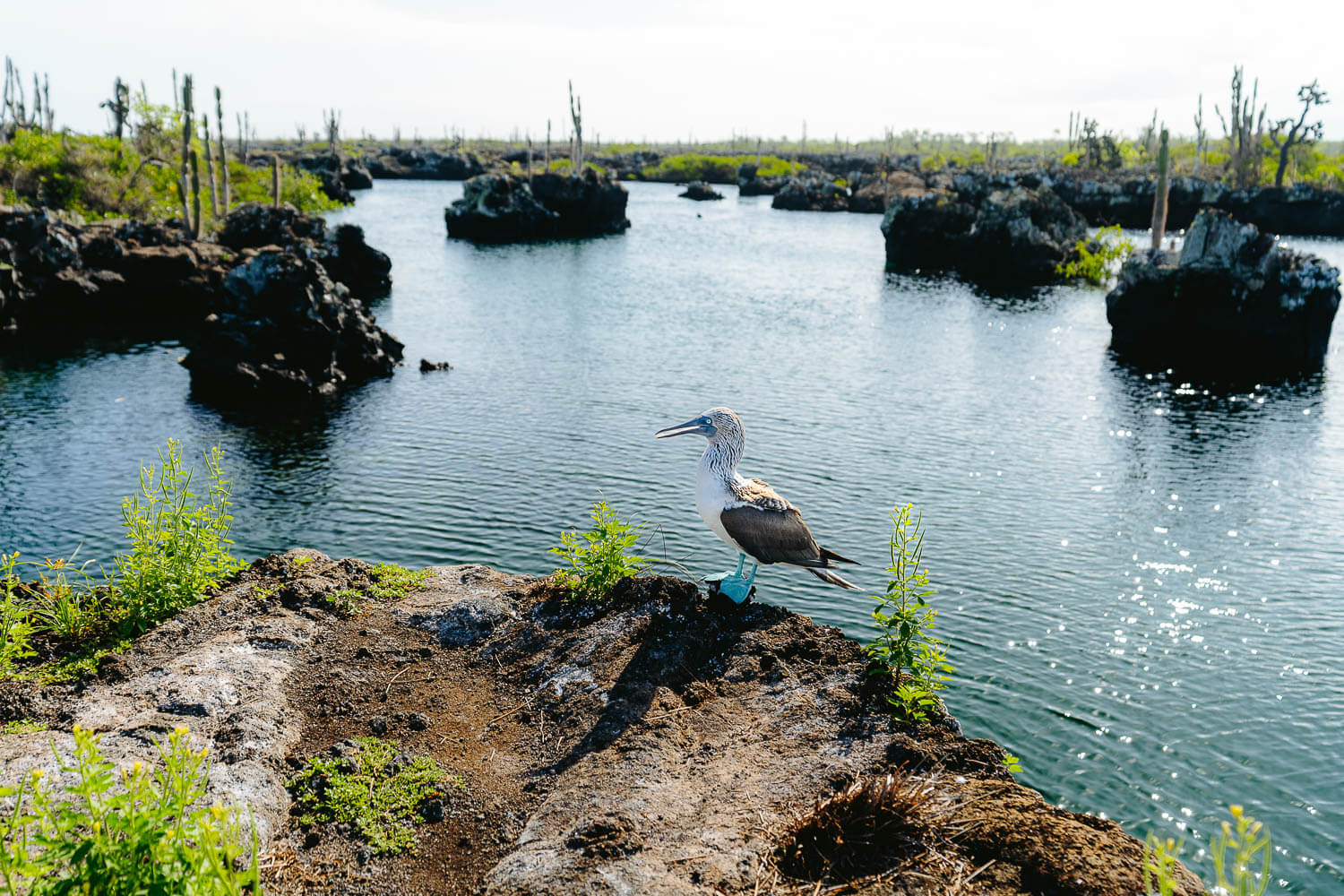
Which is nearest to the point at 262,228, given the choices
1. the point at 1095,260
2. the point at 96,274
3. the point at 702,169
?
the point at 96,274

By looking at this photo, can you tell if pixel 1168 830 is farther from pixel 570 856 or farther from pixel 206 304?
pixel 206 304

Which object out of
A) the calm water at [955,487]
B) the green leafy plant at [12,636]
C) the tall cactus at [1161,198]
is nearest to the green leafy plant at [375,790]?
the green leafy plant at [12,636]

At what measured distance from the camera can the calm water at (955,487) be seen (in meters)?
15.2

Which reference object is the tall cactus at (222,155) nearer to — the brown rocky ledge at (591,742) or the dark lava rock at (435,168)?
the brown rocky ledge at (591,742)

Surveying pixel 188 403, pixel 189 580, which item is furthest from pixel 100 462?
pixel 189 580

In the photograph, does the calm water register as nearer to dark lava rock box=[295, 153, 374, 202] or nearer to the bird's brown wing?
the bird's brown wing

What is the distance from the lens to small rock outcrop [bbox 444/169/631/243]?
88250 mm

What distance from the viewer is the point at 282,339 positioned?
3594cm

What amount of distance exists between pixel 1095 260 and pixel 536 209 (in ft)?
167

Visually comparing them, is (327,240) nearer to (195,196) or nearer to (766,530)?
(195,196)

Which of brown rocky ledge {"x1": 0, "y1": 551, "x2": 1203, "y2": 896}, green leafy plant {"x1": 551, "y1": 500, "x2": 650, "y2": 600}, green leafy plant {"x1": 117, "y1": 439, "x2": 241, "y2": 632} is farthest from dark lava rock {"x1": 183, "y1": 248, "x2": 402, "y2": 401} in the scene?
green leafy plant {"x1": 551, "y1": 500, "x2": 650, "y2": 600}

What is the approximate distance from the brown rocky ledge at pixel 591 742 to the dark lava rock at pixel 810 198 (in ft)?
381

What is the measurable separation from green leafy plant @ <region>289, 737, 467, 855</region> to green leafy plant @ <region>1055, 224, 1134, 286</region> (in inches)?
2469

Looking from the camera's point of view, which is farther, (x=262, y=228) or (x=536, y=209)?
(x=536, y=209)
